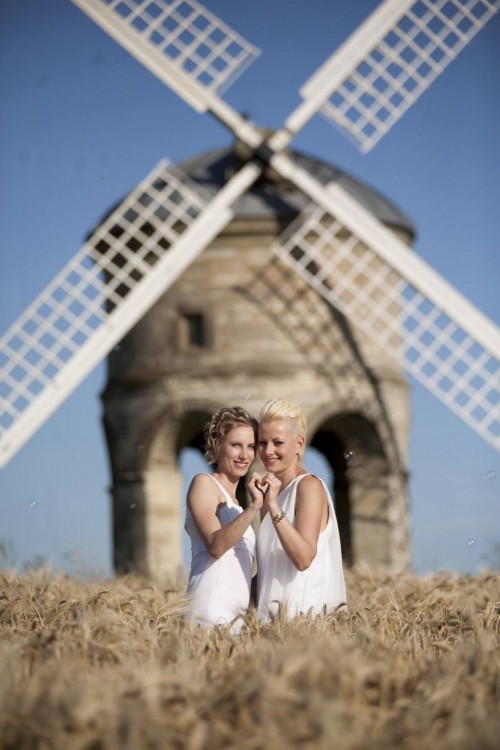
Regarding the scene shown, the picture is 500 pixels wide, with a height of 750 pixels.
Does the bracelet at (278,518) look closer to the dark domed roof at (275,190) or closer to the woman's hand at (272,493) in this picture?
the woman's hand at (272,493)

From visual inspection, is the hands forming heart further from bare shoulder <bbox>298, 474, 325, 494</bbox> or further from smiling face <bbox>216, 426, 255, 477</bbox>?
smiling face <bbox>216, 426, 255, 477</bbox>

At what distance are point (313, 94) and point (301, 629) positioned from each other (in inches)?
415

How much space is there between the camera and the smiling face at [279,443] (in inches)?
215

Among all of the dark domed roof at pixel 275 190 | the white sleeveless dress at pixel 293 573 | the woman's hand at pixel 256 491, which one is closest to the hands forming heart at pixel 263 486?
the woman's hand at pixel 256 491

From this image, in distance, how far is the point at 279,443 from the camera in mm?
5484

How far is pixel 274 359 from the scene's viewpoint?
16234mm

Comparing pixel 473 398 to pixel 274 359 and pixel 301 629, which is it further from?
pixel 301 629

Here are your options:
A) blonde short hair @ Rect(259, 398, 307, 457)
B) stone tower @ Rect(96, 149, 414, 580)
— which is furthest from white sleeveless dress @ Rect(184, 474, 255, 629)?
stone tower @ Rect(96, 149, 414, 580)

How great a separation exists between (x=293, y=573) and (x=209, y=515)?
49 cm

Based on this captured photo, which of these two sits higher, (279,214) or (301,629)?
(279,214)

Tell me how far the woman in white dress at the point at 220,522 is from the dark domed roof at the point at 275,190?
9.65m

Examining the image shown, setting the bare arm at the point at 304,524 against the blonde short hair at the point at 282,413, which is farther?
the blonde short hair at the point at 282,413

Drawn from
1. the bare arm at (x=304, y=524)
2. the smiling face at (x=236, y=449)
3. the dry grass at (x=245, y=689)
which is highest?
the smiling face at (x=236, y=449)

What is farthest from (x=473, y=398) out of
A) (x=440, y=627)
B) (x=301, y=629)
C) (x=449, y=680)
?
(x=449, y=680)
